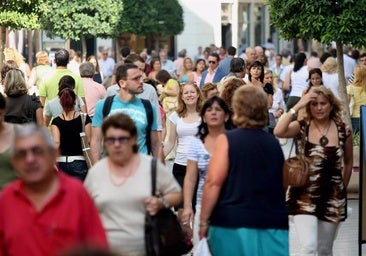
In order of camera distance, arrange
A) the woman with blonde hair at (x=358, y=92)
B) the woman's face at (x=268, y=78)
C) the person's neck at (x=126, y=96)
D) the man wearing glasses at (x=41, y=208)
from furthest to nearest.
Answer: the woman with blonde hair at (x=358, y=92) < the woman's face at (x=268, y=78) < the person's neck at (x=126, y=96) < the man wearing glasses at (x=41, y=208)

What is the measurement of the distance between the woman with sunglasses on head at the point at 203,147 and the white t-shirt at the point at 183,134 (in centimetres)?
183

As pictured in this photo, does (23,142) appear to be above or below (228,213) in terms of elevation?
above

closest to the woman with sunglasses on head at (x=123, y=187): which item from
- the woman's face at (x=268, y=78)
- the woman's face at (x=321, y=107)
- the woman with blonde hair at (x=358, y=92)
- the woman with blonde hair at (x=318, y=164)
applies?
the woman with blonde hair at (x=318, y=164)

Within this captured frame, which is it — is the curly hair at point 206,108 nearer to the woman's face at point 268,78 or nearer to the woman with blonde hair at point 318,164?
the woman with blonde hair at point 318,164

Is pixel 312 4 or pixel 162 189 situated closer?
pixel 162 189

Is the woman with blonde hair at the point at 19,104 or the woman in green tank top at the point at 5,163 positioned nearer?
the woman in green tank top at the point at 5,163

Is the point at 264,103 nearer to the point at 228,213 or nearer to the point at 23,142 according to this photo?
the point at 228,213

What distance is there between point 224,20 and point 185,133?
140 feet

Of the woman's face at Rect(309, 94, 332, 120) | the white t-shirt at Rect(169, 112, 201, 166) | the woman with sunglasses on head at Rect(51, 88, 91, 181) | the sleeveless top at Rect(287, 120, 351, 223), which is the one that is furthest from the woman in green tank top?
the woman with sunglasses on head at Rect(51, 88, 91, 181)

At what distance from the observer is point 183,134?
470 inches

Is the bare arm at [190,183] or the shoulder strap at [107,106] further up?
the shoulder strap at [107,106]

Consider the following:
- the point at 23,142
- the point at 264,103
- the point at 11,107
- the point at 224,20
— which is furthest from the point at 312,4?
the point at 224,20

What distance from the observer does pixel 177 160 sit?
11789mm

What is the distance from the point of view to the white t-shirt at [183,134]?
38.3 ft
